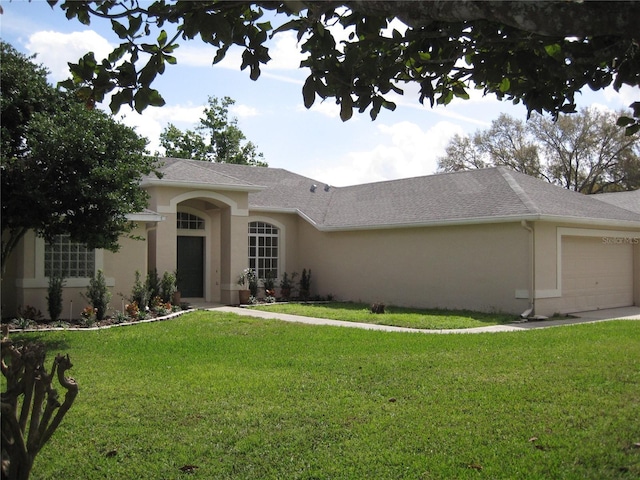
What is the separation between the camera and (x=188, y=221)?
2216cm

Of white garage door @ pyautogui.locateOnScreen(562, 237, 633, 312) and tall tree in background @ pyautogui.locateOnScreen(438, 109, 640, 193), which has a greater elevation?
tall tree in background @ pyautogui.locateOnScreen(438, 109, 640, 193)

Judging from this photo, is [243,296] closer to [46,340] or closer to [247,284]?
[247,284]

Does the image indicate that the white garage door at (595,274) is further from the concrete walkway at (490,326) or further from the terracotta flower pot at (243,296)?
the terracotta flower pot at (243,296)

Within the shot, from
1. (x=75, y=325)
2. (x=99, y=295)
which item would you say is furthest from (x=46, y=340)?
(x=99, y=295)

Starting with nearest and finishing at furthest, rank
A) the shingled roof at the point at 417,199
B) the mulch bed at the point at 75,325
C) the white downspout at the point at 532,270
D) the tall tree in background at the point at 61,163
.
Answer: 1. the tall tree in background at the point at 61,163
2. the mulch bed at the point at 75,325
3. the white downspout at the point at 532,270
4. the shingled roof at the point at 417,199

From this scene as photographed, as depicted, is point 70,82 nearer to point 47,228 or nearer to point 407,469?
point 407,469

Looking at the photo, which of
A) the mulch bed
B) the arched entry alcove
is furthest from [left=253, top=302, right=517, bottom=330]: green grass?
the mulch bed

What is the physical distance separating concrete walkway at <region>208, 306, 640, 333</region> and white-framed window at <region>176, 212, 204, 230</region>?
371cm

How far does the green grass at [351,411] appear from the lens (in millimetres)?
5332

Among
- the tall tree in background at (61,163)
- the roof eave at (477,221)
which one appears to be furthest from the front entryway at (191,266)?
the tall tree in background at (61,163)

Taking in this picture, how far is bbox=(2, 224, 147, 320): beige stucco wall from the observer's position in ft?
51.9

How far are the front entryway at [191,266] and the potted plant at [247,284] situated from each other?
195 cm

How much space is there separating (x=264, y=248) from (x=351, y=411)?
16.4m

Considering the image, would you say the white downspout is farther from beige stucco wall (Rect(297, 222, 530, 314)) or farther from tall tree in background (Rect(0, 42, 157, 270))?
tall tree in background (Rect(0, 42, 157, 270))
